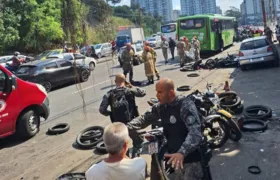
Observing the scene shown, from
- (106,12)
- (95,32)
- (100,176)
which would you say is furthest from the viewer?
(106,12)

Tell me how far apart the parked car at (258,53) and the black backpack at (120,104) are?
417 inches

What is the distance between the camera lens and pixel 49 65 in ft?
49.4

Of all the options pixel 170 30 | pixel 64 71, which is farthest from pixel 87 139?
pixel 170 30

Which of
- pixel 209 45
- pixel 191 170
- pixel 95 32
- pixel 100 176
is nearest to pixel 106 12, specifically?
pixel 95 32

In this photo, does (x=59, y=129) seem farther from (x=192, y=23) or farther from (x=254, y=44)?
(x=192, y=23)

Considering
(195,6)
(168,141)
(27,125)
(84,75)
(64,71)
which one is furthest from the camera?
(195,6)

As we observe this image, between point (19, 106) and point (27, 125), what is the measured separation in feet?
1.70

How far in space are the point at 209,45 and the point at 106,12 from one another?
1769 cm

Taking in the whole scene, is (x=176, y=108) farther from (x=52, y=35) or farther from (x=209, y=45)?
(x=52, y=35)

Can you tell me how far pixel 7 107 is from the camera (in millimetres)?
7062

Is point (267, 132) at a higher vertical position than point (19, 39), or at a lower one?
lower

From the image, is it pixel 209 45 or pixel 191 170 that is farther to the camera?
pixel 209 45

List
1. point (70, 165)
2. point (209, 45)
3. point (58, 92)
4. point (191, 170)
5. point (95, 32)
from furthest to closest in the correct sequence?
point (209, 45)
point (58, 92)
point (70, 165)
point (95, 32)
point (191, 170)

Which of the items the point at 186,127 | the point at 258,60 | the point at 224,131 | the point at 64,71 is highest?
the point at 64,71
